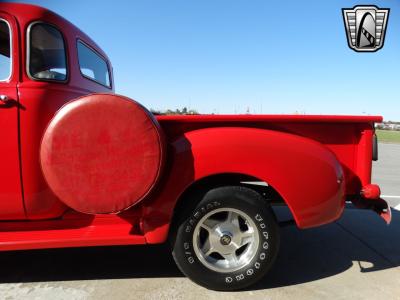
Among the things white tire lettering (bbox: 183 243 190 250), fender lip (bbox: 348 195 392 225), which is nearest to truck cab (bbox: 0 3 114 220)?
white tire lettering (bbox: 183 243 190 250)

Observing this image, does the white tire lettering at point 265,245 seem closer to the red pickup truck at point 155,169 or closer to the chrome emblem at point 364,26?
the red pickup truck at point 155,169

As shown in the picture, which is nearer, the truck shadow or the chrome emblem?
the truck shadow

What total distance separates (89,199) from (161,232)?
0.54 m

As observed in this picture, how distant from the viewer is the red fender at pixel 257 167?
2.41m

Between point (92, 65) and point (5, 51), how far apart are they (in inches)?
32.0

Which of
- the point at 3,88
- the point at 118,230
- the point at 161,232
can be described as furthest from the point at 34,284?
the point at 3,88

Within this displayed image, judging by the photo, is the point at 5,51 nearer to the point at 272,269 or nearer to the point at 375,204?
the point at 272,269

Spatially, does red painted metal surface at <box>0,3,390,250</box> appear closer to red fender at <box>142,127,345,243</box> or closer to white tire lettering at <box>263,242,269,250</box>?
red fender at <box>142,127,345,243</box>

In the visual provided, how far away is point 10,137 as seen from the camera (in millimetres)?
2461

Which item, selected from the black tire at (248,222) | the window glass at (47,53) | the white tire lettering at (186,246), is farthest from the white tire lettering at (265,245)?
the window glass at (47,53)

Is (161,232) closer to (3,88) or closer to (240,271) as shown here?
(240,271)

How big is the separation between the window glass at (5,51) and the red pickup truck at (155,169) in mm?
14

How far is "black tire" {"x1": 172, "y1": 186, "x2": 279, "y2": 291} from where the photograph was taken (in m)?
2.48

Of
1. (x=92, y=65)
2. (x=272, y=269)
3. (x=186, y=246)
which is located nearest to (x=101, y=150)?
(x=186, y=246)
